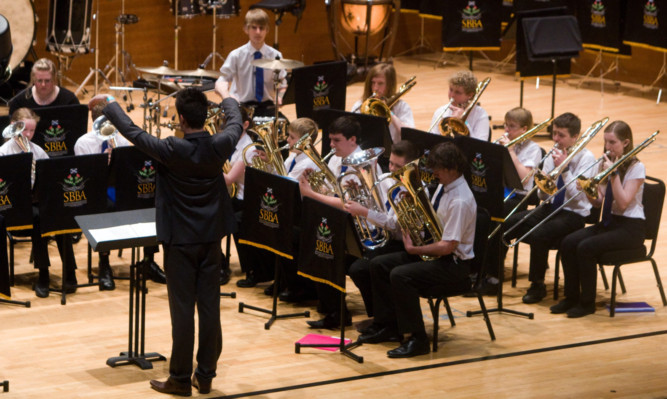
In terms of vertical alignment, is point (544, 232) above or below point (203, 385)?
above

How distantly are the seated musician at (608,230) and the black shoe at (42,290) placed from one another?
10.6ft

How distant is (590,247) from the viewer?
6.51 metres

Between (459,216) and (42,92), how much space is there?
366 centimetres

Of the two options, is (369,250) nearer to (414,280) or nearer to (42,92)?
(414,280)

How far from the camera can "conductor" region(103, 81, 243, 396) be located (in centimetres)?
512

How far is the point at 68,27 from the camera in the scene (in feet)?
36.8

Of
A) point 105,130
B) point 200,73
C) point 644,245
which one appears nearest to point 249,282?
point 105,130

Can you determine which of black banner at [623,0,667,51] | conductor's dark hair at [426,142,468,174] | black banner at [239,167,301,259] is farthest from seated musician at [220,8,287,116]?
black banner at [623,0,667,51]

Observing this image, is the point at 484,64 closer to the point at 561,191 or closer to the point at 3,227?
the point at 561,191

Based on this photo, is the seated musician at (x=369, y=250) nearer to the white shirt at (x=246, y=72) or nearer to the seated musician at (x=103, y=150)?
the seated musician at (x=103, y=150)

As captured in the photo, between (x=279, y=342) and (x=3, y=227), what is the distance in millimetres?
1761

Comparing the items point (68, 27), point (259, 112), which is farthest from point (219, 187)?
point (68, 27)

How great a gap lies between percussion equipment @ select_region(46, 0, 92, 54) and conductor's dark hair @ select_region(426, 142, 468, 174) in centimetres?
633

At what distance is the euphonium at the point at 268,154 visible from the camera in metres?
6.85
